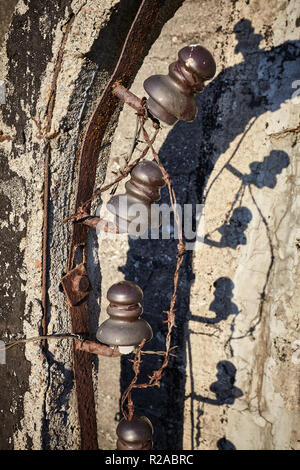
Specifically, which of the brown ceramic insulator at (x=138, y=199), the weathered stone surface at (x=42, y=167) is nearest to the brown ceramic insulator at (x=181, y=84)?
the brown ceramic insulator at (x=138, y=199)

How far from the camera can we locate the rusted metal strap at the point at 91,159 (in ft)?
4.46

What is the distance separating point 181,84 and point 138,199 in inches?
18.2

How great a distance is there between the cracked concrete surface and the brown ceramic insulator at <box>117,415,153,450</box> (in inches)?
13.2

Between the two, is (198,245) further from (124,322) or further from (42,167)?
(42,167)

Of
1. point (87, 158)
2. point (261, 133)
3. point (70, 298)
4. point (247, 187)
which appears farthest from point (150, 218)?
point (261, 133)

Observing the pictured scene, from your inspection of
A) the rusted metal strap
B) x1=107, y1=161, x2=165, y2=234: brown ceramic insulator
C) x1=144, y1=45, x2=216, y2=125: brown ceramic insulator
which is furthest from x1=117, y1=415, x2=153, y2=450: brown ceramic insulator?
x1=144, y1=45, x2=216, y2=125: brown ceramic insulator

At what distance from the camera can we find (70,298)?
1630mm

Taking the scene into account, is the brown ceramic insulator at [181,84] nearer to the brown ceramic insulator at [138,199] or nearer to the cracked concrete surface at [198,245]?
the brown ceramic insulator at [138,199]

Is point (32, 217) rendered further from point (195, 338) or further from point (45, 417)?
point (195, 338)

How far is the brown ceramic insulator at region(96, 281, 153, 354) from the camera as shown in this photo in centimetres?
140

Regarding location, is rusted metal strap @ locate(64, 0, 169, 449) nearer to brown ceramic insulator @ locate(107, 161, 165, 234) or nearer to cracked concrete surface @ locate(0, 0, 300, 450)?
cracked concrete surface @ locate(0, 0, 300, 450)

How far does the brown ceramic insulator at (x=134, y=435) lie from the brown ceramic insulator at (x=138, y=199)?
87 centimetres

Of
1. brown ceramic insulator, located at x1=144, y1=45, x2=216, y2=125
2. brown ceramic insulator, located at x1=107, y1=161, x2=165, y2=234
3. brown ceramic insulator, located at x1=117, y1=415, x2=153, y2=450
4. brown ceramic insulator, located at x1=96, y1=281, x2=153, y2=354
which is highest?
brown ceramic insulator, located at x1=144, y1=45, x2=216, y2=125

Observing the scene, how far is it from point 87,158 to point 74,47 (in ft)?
1.50
